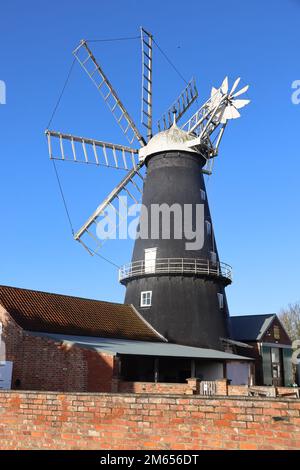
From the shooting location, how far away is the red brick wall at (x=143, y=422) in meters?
5.80

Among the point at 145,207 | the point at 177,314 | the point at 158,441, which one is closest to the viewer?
the point at 158,441

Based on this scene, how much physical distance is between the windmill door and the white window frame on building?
8.97 meters

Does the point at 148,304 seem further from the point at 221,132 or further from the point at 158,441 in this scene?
the point at 158,441

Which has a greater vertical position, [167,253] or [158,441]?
[167,253]

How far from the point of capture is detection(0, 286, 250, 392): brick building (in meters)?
16.3

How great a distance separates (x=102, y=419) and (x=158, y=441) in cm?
98

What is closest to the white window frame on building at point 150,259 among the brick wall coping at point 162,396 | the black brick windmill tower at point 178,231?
the black brick windmill tower at point 178,231

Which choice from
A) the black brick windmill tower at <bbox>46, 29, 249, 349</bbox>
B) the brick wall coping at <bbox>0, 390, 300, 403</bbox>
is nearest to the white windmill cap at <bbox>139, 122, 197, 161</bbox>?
the black brick windmill tower at <bbox>46, 29, 249, 349</bbox>

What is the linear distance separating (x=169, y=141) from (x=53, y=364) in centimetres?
1371

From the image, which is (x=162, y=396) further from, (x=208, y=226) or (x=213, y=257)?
(x=208, y=226)

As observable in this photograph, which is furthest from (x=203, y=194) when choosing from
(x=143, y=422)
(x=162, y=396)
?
(x=143, y=422)

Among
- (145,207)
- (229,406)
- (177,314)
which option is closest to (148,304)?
(177,314)

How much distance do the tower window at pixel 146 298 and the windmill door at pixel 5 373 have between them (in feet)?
27.9
